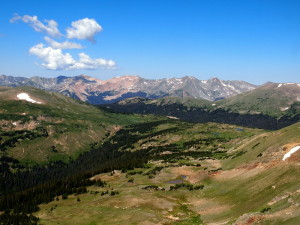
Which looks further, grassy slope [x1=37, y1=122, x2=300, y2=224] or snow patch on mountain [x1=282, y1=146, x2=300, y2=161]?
snow patch on mountain [x1=282, y1=146, x2=300, y2=161]

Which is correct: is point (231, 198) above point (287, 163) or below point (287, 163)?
below

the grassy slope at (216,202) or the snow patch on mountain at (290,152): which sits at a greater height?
the snow patch on mountain at (290,152)

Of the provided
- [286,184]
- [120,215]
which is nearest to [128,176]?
[120,215]

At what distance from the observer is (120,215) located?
63.2m

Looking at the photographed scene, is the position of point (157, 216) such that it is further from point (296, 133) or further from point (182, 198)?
point (296, 133)

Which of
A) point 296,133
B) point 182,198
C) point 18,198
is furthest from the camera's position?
point 18,198

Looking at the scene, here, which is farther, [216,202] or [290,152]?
[290,152]

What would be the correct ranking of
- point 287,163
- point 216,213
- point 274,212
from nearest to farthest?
1. point 274,212
2. point 216,213
3. point 287,163

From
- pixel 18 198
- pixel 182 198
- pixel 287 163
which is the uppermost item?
pixel 287 163

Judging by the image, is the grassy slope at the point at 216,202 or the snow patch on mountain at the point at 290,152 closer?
the grassy slope at the point at 216,202

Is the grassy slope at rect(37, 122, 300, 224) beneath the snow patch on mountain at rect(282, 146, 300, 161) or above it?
beneath

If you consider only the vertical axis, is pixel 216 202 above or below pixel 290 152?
below

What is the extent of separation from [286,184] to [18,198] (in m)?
117

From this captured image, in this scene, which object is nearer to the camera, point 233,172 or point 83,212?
point 83,212
